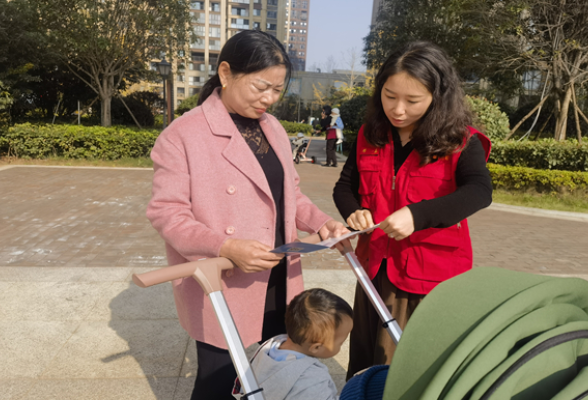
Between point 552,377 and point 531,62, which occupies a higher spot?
point 531,62

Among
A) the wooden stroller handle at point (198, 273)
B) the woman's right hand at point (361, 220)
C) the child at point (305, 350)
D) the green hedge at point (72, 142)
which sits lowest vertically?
the green hedge at point (72, 142)

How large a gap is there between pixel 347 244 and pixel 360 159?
0.38 metres

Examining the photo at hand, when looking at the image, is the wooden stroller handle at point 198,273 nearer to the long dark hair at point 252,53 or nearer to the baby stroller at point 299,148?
the long dark hair at point 252,53

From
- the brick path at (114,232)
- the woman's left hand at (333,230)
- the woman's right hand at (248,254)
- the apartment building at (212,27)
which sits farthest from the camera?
the apartment building at (212,27)

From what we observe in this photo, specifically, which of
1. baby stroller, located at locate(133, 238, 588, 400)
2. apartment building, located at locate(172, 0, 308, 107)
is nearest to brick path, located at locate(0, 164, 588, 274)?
baby stroller, located at locate(133, 238, 588, 400)

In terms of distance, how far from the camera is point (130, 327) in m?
3.46

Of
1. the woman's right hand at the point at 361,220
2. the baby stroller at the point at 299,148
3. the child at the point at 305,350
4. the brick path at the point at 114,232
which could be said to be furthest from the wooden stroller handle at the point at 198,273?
the baby stroller at the point at 299,148

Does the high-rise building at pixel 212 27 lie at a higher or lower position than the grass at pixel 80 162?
higher

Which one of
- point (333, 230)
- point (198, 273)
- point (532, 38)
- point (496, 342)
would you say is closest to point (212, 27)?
point (532, 38)

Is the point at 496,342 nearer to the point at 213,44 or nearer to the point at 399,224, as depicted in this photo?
the point at 399,224

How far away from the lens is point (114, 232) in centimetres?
617

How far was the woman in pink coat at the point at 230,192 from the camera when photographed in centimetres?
162

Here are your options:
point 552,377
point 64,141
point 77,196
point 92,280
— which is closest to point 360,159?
point 552,377

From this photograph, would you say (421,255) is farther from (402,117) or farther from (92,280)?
(92,280)
